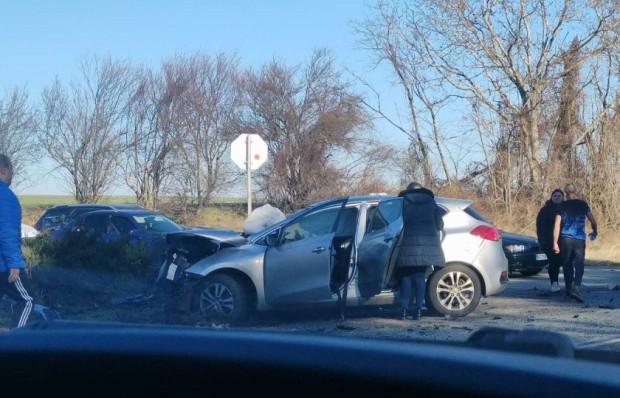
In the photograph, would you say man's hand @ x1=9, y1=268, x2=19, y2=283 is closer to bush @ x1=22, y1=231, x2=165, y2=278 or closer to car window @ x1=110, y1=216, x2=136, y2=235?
bush @ x1=22, y1=231, x2=165, y2=278

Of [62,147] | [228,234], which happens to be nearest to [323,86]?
[62,147]

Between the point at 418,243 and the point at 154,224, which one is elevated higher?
the point at 154,224

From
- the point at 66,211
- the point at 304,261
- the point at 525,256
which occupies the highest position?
the point at 66,211

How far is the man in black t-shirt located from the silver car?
1.72 meters

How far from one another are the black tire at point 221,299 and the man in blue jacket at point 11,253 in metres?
2.40

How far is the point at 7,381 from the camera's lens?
7.11 ft

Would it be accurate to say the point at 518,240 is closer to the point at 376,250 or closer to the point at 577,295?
the point at 577,295

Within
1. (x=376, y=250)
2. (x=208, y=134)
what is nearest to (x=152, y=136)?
(x=208, y=134)

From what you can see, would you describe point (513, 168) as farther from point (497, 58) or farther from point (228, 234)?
point (228, 234)

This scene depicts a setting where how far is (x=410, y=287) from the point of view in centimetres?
1027

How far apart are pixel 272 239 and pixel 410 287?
5.96 feet

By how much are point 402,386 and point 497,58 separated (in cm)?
2819

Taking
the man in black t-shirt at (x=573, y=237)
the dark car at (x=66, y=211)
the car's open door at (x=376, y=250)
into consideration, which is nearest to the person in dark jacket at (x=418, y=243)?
the car's open door at (x=376, y=250)

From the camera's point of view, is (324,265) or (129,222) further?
(129,222)
